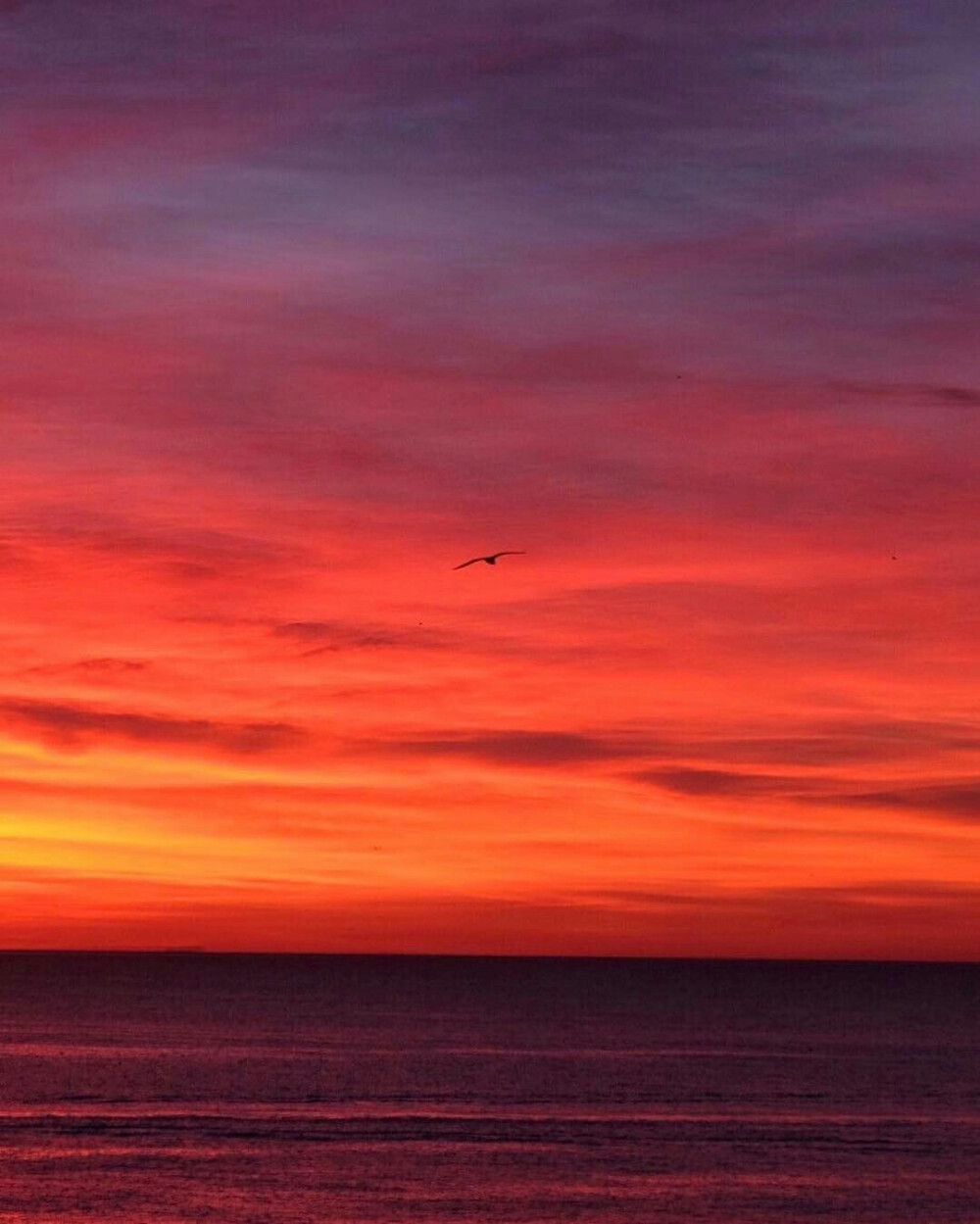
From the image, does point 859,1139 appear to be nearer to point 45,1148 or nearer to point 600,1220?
point 600,1220

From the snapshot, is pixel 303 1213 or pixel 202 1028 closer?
pixel 303 1213

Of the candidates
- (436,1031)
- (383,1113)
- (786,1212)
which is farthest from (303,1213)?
(436,1031)

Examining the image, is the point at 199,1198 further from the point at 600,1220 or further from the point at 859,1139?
the point at 859,1139

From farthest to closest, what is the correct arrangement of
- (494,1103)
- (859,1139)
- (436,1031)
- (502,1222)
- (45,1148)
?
(436,1031) < (494,1103) < (859,1139) < (45,1148) < (502,1222)

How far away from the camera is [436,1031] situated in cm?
17312

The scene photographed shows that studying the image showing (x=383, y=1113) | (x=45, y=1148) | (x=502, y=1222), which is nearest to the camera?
(x=502, y=1222)

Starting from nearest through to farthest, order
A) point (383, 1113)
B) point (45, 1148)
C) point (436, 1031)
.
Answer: point (45, 1148), point (383, 1113), point (436, 1031)

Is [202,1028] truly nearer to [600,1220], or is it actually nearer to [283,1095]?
[283,1095]

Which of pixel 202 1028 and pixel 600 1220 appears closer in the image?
pixel 600 1220

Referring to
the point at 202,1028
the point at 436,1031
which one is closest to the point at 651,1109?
the point at 436,1031

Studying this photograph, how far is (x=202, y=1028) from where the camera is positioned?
177 meters

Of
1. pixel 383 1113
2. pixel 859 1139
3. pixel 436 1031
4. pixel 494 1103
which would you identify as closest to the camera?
pixel 859 1139

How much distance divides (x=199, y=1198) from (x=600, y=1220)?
49.6 feet

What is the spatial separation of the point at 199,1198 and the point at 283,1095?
38.2m
